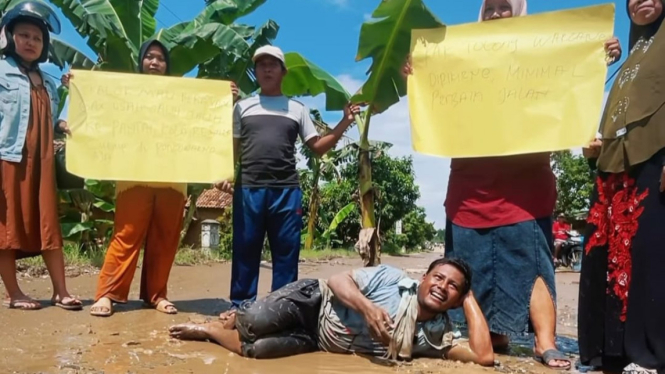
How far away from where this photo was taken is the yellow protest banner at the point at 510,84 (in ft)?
9.70

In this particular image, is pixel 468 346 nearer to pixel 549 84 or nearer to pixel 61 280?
pixel 549 84

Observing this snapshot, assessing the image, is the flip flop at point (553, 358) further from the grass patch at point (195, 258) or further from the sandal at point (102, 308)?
the grass patch at point (195, 258)

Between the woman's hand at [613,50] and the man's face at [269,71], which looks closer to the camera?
the woman's hand at [613,50]

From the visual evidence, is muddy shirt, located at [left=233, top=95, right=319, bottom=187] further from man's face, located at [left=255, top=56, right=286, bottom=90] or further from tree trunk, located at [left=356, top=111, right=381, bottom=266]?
tree trunk, located at [left=356, top=111, right=381, bottom=266]

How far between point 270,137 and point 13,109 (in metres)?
1.58

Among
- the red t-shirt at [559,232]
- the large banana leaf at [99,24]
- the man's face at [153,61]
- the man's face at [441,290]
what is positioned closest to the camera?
the man's face at [441,290]

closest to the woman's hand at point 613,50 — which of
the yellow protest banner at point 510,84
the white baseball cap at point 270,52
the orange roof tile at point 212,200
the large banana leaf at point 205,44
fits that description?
the yellow protest banner at point 510,84

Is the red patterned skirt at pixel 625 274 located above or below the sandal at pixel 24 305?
above

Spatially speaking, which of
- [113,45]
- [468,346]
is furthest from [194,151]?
[113,45]

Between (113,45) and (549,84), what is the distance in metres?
5.49

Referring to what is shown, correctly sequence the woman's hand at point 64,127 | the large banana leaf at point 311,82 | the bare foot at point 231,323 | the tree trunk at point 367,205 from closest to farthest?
the bare foot at point 231,323, the woman's hand at point 64,127, the tree trunk at point 367,205, the large banana leaf at point 311,82

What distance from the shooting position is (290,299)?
2.85 metres

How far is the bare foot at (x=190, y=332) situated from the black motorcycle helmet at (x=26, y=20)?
204cm

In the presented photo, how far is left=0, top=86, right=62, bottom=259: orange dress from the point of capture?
11.8 ft
